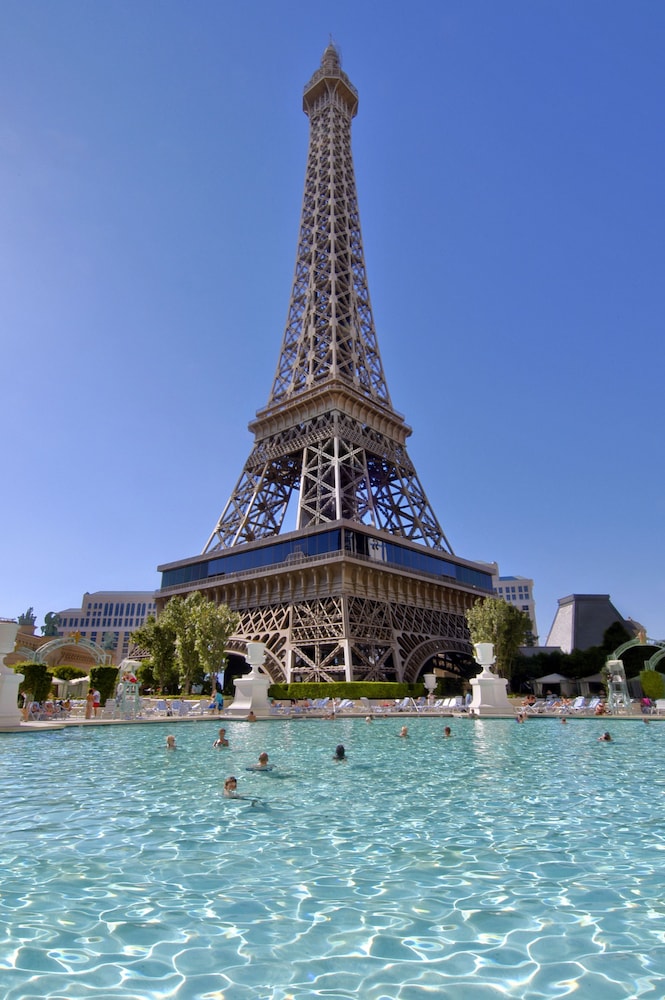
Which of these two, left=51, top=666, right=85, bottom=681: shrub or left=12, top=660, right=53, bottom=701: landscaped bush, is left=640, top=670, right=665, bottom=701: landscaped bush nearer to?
left=12, top=660, right=53, bottom=701: landscaped bush

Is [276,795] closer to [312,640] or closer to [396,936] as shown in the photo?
[396,936]

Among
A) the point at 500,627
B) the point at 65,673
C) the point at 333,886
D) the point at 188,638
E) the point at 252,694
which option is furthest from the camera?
the point at 65,673

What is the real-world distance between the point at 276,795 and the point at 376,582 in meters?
37.0

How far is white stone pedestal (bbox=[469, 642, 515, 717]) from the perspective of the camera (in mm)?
28938

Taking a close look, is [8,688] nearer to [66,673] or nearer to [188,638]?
[188,638]

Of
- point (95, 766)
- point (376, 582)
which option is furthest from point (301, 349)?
point (95, 766)

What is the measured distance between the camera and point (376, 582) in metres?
47.1

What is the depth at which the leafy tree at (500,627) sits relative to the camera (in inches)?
1684

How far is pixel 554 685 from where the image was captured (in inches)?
2158

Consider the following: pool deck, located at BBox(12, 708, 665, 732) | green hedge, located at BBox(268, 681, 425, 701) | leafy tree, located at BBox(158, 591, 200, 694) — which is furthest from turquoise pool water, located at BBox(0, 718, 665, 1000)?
leafy tree, located at BBox(158, 591, 200, 694)

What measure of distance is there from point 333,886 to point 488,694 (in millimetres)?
25288

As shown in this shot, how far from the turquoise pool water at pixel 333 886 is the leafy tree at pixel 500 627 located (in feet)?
102

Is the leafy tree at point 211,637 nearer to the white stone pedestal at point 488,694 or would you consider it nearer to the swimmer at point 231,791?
the white stone pedestal at point 488,694

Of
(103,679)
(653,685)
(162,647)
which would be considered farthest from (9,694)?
(653,685)
